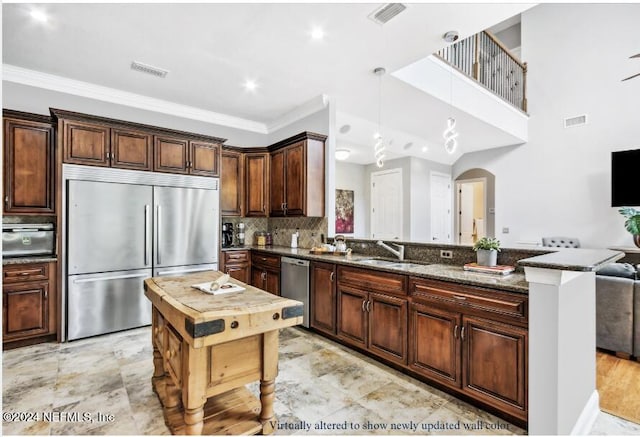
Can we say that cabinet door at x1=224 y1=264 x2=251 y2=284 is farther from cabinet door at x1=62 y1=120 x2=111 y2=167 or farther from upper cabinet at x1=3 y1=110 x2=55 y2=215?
upper cabinet at x1=3 y1=110 x2=55 y2=215

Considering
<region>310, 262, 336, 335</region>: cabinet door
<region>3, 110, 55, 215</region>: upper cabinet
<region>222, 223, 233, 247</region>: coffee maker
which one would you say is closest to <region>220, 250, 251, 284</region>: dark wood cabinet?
<region>222, 223, 233, 247</region>: coffee maker

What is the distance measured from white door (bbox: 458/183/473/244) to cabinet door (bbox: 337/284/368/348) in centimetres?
584

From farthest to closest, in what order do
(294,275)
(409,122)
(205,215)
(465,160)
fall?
(465,160)
(409,122)
(205,215)
(294,275)

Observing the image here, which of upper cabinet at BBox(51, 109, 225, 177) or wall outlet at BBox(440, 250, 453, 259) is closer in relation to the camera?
wall outlet at BBox(440, 250, 453, 259)

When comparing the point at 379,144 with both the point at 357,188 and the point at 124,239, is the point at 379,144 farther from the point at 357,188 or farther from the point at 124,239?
the point at 357,188

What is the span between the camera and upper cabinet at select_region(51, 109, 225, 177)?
3.69 meters

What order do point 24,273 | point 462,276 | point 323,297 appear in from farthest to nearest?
1. point 323,297
2. point 24,273
3. point 462,276

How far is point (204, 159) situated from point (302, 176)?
1.33m

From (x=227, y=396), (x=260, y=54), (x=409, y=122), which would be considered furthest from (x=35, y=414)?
(x=409, y=122)

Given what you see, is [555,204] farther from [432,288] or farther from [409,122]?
[432,288]

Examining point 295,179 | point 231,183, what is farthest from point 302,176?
point 231,183

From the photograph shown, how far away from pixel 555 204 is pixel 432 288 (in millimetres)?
5064

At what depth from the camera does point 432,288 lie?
267 cm

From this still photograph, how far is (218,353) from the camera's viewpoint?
2020 mm
